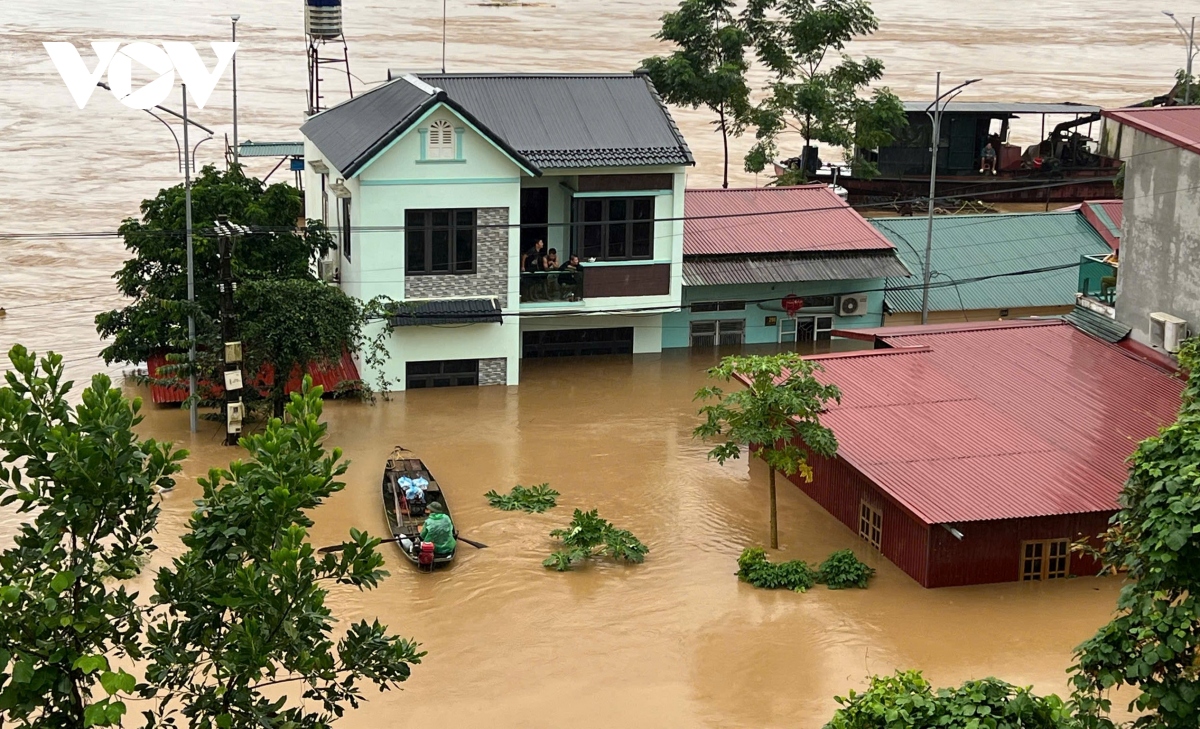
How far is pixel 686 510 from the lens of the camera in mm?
25172

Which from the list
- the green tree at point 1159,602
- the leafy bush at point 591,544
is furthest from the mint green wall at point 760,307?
the green tree at point 1159,602

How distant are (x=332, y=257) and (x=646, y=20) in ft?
213

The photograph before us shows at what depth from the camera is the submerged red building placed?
2177 centimetres

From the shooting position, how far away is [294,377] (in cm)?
2830

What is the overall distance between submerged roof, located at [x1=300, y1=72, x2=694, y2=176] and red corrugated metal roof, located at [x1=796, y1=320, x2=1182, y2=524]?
6.51 m

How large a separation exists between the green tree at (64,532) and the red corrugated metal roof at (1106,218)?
2953cm

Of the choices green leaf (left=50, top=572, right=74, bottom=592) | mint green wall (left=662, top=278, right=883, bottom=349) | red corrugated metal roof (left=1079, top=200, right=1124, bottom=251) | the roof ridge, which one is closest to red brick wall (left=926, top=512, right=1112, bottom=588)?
the roof ridge

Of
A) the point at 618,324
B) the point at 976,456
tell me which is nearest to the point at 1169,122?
the point at 976,456

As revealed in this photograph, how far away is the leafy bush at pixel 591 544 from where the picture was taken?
74.7 feet

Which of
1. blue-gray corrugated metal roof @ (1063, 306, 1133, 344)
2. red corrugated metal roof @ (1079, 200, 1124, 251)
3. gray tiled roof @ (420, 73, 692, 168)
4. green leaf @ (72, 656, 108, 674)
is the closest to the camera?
green leaf @ (72, 656, 108, 674)

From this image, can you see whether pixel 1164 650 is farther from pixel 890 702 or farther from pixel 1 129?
pixel 1 129

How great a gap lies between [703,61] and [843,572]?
22.0 m

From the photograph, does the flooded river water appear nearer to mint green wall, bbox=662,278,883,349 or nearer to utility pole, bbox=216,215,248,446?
utility pole, bbox=216,215,248,446

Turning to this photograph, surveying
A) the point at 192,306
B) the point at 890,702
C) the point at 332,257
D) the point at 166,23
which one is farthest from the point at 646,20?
the point at 890,702
